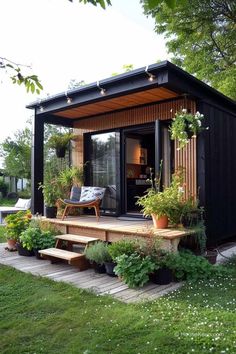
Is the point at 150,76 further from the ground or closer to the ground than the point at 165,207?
further from the ground

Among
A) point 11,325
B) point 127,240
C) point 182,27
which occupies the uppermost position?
point 182,27

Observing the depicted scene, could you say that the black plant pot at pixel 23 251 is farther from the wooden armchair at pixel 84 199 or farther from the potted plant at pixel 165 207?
the potted plant at pixel 165 207

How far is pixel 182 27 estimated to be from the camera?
30.4ft

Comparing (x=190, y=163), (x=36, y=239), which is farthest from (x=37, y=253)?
(x=190, y=163)

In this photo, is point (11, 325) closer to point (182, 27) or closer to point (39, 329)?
point (39, 329)

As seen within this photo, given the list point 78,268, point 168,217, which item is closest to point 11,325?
point 78,268

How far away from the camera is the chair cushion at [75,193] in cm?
697

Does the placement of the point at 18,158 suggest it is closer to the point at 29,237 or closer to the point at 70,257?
the point at 29,237

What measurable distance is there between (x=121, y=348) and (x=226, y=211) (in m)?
4.18

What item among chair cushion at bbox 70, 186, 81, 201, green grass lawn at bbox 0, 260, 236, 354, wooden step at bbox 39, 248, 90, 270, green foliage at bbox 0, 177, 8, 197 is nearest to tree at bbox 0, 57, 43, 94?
green grass lawn at bbox 0, 260, 236, 354

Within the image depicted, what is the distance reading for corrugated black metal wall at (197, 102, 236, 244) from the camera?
5.29 meters

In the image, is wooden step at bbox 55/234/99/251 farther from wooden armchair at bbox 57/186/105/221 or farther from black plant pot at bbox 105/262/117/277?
wooden armchair at bbox 57/186/105/221

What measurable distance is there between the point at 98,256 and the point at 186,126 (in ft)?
7.76

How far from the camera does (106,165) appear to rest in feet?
23.7
